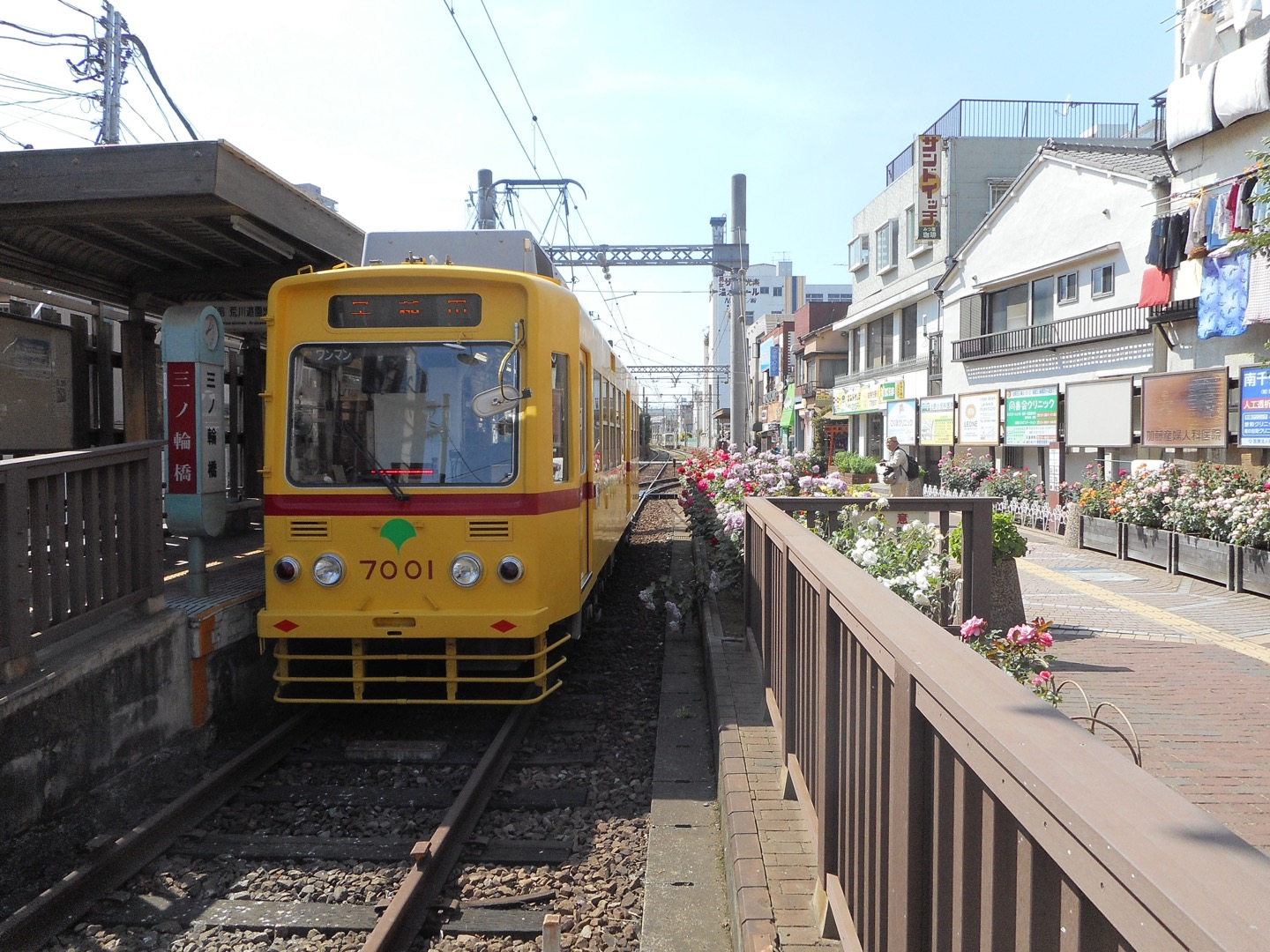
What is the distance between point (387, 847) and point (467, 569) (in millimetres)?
1824

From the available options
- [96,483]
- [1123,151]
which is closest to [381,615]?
[96,483]

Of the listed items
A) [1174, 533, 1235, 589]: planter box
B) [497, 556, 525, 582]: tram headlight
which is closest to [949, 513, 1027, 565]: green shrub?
[497, 556, 525, 582]: tram headlight

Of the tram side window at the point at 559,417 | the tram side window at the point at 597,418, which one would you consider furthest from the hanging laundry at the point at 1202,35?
the tram side window at the point at 559,417

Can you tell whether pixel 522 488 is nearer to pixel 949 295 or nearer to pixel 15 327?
pixel 15 327

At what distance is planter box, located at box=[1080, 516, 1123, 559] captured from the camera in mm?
13453

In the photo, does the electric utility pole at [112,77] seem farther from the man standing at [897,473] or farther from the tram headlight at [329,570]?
the man standing at [897,473]

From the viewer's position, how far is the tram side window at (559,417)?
6219 mm

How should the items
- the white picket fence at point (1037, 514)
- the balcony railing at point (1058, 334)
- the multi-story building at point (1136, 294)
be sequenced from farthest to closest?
1. the balcony railing at point (1058, 334)
2. the white picket fence at point (1037, 514)
3. the multi-story building at point (1136, 294)

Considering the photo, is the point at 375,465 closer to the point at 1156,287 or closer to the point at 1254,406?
the point at 1254,406

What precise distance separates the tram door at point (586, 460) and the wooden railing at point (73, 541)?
9.02 ft

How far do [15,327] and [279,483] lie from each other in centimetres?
302

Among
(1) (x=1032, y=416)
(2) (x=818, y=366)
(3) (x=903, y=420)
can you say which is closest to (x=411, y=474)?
(1) (x=1032, y=416)

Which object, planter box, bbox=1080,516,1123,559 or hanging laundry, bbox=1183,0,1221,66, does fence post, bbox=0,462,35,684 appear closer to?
planter box, bbox=1080,516,1123,559

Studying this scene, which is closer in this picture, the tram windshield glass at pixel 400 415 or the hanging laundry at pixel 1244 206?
the tram windshield glass at pixel 400 415
